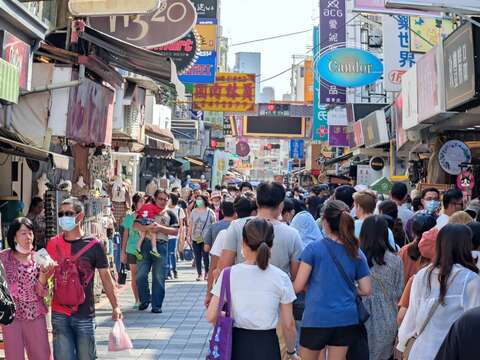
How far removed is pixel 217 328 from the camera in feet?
14.9

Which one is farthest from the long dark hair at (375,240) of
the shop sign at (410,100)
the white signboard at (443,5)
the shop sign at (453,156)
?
the shop sign at (410,100)

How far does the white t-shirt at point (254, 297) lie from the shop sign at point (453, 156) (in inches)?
362

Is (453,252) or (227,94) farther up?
(227,94)

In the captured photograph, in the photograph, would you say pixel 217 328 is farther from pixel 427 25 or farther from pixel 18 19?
pixel 427 25

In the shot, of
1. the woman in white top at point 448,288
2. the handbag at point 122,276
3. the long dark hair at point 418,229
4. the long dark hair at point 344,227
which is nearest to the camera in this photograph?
the woman in white top at point 448,288

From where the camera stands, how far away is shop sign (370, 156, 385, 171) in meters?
22.1

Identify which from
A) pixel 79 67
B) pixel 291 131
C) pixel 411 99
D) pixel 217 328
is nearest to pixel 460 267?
pixel 217 328

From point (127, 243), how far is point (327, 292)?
19.8ft

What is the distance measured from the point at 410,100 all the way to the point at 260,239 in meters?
10.8

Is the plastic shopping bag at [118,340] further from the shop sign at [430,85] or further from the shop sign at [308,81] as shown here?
the shop sign at [308,81]

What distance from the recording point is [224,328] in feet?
14.8

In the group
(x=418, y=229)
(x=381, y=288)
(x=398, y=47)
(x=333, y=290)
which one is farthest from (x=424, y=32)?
(x=333, y=290)

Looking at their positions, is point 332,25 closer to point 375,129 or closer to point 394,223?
point 375,129

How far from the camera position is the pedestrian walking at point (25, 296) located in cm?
581
